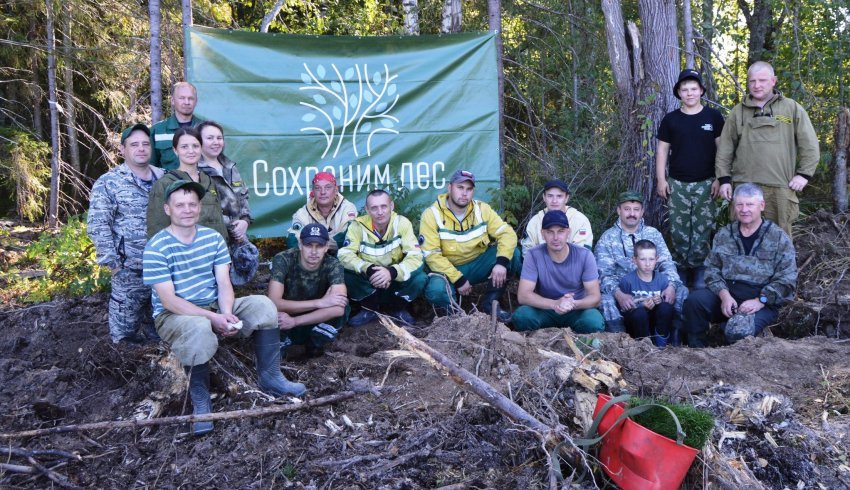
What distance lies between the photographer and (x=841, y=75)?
7.91 m

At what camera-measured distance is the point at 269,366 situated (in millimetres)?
4336

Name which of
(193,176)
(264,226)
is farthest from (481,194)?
(193,176)

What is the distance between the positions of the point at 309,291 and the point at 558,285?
1.91m

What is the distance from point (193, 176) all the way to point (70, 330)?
73.4 inches

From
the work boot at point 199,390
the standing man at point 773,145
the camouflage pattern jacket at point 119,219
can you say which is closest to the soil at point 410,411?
the work boot at point 199,390

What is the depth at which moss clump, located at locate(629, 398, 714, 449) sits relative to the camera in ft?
9.55

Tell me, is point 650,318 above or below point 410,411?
above

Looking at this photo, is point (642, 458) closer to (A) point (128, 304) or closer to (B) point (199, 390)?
(B) point (199, 390)

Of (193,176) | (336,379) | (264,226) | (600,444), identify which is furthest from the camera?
(264,226)

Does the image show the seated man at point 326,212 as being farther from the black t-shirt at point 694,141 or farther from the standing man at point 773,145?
the standing man at point 773,145

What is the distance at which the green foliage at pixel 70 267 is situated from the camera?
6.31 metres

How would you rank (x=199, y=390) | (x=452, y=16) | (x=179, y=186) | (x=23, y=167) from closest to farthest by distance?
(x=199, y=390) → (x=179, y=186) → (x=452, y=16) → (x=23, y=167)

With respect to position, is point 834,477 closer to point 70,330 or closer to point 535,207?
point 535,207

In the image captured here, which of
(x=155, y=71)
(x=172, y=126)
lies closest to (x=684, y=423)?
(x=172, y=126)
